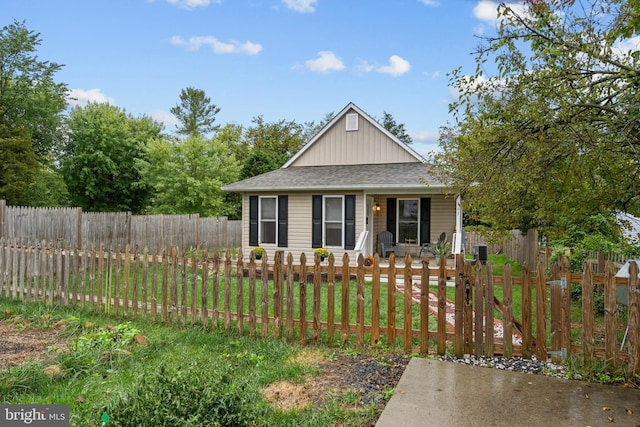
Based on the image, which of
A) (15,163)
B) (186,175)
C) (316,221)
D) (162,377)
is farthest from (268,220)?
(15,163)

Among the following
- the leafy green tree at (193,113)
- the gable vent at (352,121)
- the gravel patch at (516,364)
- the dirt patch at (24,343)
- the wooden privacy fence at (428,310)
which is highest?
the leafy green tree at (193,113)

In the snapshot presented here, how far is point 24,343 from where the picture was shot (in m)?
5.23

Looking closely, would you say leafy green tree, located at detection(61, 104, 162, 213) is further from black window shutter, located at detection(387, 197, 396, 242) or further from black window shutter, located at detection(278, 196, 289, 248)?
black window shutter, located at detection(387, 197, 396, 242)

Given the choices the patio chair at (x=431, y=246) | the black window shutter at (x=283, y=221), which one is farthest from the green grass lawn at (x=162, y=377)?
the patio chair at (x=431, y=246)

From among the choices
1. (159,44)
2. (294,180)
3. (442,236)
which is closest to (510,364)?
(442,236)

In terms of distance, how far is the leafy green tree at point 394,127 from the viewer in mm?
50875

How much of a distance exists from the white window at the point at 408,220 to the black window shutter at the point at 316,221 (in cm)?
338

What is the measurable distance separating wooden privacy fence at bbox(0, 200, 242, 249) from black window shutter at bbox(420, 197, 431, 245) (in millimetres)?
9645

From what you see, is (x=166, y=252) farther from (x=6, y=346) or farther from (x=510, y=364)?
(x=510, y=364)

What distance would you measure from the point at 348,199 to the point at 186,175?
1508 cm

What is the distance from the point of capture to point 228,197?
31.9 meters

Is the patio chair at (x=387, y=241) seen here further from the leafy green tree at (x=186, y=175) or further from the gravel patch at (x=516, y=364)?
the leafy green tree at (x=186, y=175)

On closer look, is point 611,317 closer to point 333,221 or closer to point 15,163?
point 333,221

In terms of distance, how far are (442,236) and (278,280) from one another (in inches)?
354
